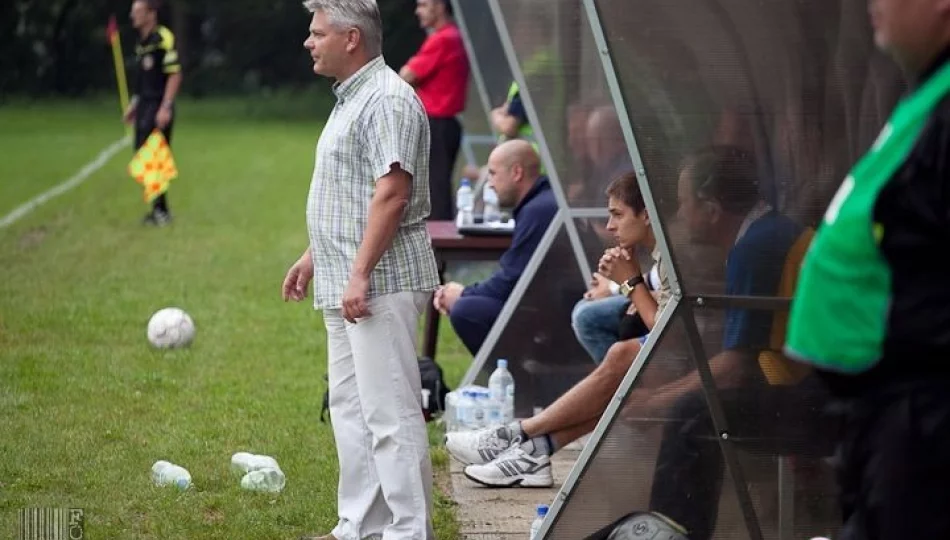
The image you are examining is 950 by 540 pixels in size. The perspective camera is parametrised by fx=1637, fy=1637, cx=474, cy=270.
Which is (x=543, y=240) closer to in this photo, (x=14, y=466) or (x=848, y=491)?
(x=14, y=466)

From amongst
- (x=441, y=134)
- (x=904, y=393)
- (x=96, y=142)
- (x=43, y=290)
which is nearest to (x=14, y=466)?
(x=904, y=393)

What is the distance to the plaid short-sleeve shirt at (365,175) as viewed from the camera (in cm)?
510

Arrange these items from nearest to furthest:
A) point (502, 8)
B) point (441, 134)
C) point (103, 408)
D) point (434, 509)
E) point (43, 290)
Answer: point (434, 509)
point (103, 408)
point (502, 8)
point (43, 290)
point (441, 134)

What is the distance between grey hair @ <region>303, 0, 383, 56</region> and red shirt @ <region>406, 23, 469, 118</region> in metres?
7.25

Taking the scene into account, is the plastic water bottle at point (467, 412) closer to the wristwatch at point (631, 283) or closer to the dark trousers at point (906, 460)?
the wristwatch at point (631, 283)

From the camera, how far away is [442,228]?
29.5 ft

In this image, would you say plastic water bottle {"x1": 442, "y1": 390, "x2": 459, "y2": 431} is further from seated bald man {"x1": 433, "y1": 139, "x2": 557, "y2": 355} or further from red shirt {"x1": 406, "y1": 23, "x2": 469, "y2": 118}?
red shirt {"x1": 406, "y1": 23, "x2": 469, "y2": 118}

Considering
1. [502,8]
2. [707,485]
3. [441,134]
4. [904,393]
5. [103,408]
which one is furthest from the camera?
[441,134]

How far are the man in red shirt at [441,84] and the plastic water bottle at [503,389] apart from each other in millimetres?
4708

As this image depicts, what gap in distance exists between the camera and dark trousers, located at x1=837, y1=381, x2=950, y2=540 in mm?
3004

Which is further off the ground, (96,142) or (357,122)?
(357,122)

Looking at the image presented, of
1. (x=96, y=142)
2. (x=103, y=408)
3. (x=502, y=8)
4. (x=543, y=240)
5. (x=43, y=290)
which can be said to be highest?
(x=502, y=8)

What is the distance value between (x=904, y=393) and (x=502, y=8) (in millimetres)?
5963

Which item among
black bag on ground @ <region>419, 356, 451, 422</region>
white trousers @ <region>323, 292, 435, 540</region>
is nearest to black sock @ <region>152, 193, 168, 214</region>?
black bag on ground @ <region>419, 356, 451, 422</region>
